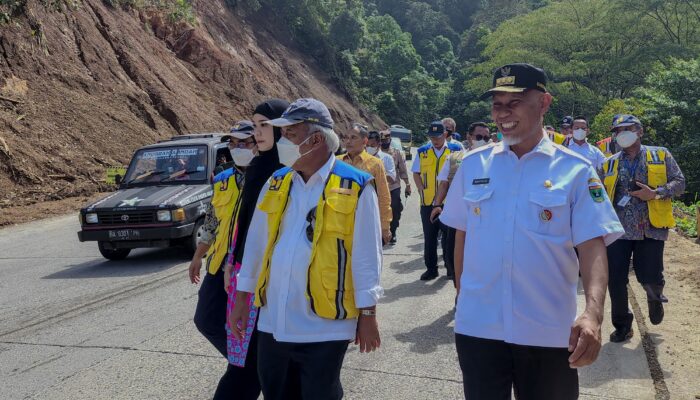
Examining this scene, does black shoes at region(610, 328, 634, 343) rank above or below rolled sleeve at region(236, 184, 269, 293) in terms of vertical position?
below

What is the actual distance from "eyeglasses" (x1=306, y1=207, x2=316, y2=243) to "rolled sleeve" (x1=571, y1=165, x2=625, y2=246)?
113 centimetres

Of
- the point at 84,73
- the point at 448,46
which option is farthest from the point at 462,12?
the point at 84,73

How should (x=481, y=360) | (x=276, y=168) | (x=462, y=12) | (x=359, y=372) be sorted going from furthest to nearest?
(x=462, y=12)
(x=359, y=372)
(x=276, y=168)
(x=481, y=360)

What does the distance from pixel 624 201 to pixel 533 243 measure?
3554 millimetres

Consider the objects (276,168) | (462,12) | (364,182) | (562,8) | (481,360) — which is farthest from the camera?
(462,12)

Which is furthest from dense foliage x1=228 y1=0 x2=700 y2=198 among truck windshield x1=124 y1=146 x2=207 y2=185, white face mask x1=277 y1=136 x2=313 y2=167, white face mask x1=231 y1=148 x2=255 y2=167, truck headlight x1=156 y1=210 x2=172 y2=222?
white face mask x1=277 y1=136 x2=313 y2=167

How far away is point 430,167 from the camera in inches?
339

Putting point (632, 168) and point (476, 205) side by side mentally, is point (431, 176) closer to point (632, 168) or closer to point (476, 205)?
point (632, 168)

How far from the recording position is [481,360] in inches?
108

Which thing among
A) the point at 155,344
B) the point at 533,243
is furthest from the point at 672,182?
the point at 155,344

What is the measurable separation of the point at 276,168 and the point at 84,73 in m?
22.2

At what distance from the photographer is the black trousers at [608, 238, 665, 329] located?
217 inches

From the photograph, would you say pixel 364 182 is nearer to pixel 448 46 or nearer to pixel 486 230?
pixel 486 230

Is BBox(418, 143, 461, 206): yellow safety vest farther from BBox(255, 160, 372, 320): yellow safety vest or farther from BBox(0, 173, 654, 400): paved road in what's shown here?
BBox(255, 160, 372, 320): yellow safety vest
